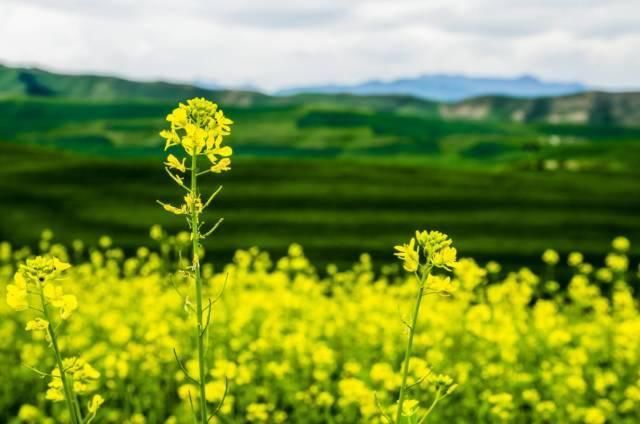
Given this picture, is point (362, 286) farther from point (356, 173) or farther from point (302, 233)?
point (356, 173)

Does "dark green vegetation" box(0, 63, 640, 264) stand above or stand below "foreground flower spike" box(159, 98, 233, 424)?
below

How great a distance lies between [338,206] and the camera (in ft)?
54.5

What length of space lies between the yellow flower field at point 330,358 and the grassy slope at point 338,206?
5698 mm

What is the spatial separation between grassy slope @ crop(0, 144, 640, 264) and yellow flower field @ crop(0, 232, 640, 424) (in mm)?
5698

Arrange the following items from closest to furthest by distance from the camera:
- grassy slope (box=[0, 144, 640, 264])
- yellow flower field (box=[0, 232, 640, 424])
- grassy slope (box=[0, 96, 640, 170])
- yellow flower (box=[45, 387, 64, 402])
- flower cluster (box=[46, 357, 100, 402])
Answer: flower cluster (box=[46, 357, 100, 402]), yellow flower (box=[45, 387, 64, 402]), yellow flower field (box=[0, 232, 640, 424]), grassy slope (box=[0, 144, 640, 264]), grassy slope (box=[0, 96, 640, 170])

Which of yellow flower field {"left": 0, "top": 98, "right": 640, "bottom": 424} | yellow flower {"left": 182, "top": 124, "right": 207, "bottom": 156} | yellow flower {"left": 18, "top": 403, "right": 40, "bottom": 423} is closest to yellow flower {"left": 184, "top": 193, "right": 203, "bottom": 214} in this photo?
yellow flower {"left": 182, "top": 124, "right": 207, "bottom": 156}

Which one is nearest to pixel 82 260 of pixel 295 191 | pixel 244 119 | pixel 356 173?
pixel 295 191

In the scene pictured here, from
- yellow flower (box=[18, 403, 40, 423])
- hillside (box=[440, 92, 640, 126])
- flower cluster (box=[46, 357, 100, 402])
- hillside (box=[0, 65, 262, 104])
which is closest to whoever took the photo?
flower cluster (box=[46, 357, 100, 402])

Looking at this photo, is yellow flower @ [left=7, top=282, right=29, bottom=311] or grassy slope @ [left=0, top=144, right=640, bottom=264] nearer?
yellow flower @ [left=7, top=282, right=29, bottom=311]

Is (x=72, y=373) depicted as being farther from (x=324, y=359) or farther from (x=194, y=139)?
(x=324, y=359)

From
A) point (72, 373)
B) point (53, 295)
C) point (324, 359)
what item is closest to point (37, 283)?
point (53, 295)

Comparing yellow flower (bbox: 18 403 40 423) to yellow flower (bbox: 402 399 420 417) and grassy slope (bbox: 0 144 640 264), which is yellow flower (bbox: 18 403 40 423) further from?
grassy slope (bbox: 0 144 640 264)

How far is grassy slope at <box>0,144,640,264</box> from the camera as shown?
14.3 m

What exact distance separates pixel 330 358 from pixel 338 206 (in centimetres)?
1102
